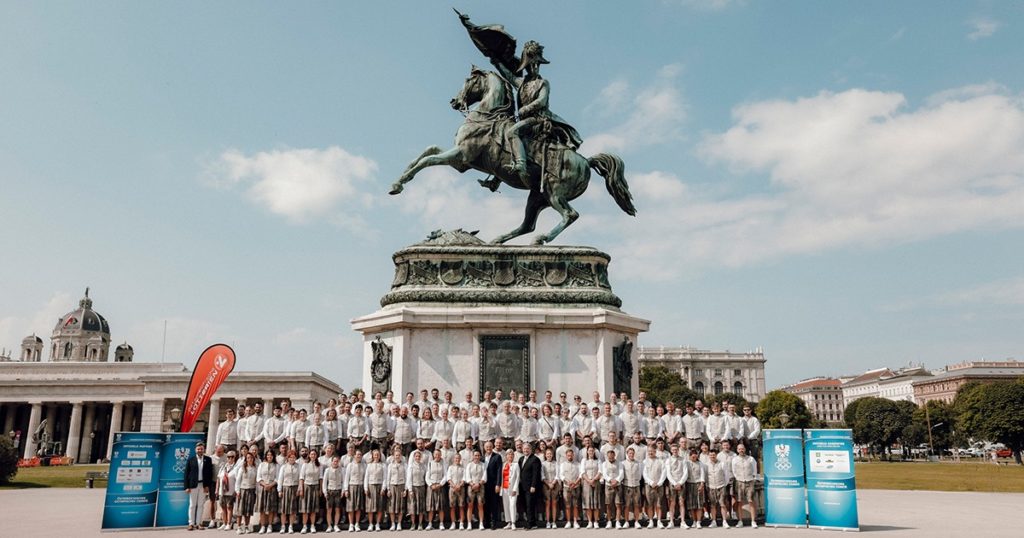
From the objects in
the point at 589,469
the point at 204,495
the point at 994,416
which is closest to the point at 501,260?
the point at 589,469

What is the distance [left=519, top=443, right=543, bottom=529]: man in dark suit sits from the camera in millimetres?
13031

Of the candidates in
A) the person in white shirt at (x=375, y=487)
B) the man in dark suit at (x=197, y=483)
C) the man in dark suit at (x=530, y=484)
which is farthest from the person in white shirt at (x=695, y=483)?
the man in dark suit at (x=197, y=483)

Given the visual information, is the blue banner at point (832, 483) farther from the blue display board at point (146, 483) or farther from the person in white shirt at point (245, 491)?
the blue display board at point (146, 483)

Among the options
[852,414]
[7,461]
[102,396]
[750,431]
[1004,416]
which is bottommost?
[7,461]

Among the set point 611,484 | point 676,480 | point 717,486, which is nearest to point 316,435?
point 611,484

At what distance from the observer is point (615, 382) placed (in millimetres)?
18312

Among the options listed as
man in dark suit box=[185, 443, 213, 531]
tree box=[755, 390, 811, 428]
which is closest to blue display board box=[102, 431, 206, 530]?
man in dark suit box=[185, 443, 213, 531]

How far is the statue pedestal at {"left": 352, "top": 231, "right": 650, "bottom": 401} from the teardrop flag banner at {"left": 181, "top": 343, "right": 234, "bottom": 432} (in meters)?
3.32

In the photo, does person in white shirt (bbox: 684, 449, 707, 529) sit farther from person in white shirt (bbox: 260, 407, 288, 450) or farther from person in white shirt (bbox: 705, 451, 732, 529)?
person in white shirt (bbox: 260, 407, 288, 450)

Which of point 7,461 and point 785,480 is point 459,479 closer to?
point 785,480

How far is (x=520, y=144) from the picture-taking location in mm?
19734

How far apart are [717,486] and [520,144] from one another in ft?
33.6

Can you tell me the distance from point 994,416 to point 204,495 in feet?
246

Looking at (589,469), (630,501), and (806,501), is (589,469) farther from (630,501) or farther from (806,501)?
(806,501)
